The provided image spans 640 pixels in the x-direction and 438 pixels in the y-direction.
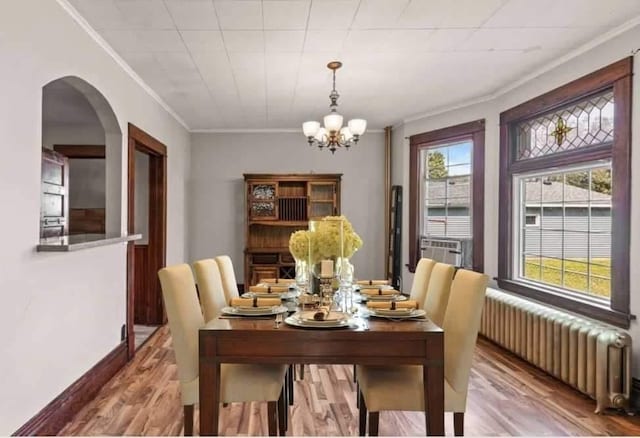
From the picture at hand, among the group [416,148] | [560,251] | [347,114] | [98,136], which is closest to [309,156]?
[347,114]

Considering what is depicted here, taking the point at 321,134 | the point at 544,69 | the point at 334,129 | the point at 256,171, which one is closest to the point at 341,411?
the point at 334,129

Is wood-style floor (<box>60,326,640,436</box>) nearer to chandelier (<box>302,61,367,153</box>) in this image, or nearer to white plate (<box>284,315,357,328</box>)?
white plate (<box>284,315,357,328</box>)

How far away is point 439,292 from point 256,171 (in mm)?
4344

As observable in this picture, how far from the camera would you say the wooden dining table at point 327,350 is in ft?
6.05

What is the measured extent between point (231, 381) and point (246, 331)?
392mm

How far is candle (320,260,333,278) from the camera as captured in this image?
A: 2266mm

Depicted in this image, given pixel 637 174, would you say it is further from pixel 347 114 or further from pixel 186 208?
pixel 186 208

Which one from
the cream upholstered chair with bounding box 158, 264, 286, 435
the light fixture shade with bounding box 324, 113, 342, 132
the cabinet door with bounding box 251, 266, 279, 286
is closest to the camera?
the cream upholstered chair with bounding box 158, 264, 286, 435

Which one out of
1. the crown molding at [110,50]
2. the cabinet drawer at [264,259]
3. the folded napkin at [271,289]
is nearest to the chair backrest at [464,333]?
the folded napkin at [271,289]

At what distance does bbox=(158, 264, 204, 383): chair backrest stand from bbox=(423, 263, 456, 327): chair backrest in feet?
4.51

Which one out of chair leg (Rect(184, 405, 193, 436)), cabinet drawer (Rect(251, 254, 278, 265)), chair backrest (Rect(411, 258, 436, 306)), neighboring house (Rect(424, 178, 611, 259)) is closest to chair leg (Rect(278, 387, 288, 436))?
chair leg (Rect(184, 405, 193, 436))

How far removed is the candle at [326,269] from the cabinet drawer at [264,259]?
3.87m

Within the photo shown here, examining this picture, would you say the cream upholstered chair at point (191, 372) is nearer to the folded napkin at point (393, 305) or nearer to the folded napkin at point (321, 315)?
the folded napkin at point (321, 315)

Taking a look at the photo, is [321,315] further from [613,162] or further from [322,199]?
[322,199]
